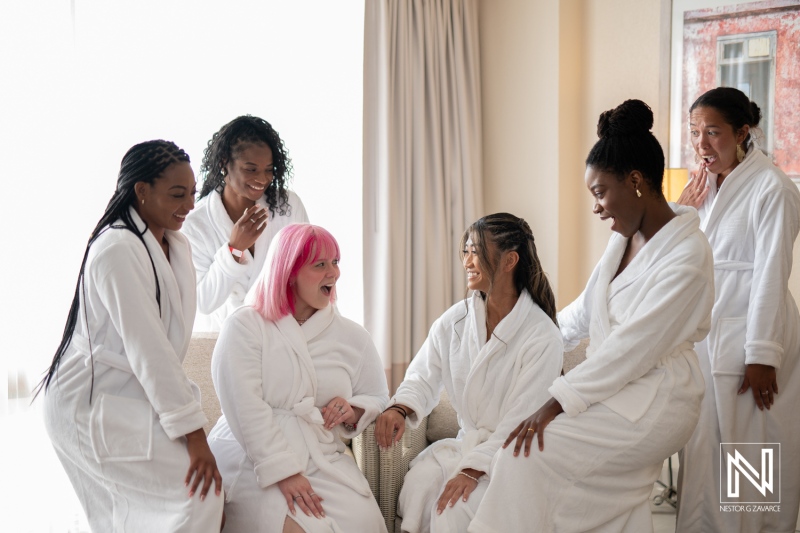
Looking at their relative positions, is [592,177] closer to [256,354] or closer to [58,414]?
[256,354]

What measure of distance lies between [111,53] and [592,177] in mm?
2340

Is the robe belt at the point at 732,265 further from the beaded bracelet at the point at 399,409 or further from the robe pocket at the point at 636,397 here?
the beaded bracelet at the point at 399,409

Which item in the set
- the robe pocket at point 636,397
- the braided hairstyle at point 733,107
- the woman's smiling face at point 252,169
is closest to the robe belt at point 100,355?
the woman's smiling face at point 252,169

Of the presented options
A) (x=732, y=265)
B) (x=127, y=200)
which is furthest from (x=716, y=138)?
(x=127, y=200)

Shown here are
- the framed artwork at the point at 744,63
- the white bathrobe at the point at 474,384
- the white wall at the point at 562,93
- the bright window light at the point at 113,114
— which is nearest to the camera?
the white bathrobe at the point at 474,384

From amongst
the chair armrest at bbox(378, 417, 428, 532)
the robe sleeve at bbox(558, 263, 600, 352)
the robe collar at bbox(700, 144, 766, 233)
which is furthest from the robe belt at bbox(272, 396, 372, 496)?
the robe collar at bbox(700, 144, 766, 233)

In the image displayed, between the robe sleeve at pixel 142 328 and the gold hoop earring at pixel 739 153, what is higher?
the gold hoop earring at pixel 739 153

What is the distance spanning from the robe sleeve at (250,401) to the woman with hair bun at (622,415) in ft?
1.91

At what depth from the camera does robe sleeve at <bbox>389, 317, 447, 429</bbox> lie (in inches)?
103

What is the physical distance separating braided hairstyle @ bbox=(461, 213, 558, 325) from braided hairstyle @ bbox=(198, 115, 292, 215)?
84cm

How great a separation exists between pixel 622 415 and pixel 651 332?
0.24 meters

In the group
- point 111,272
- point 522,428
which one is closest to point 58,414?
point 111,272

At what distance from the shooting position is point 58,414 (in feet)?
6.89

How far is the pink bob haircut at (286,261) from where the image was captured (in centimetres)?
249
